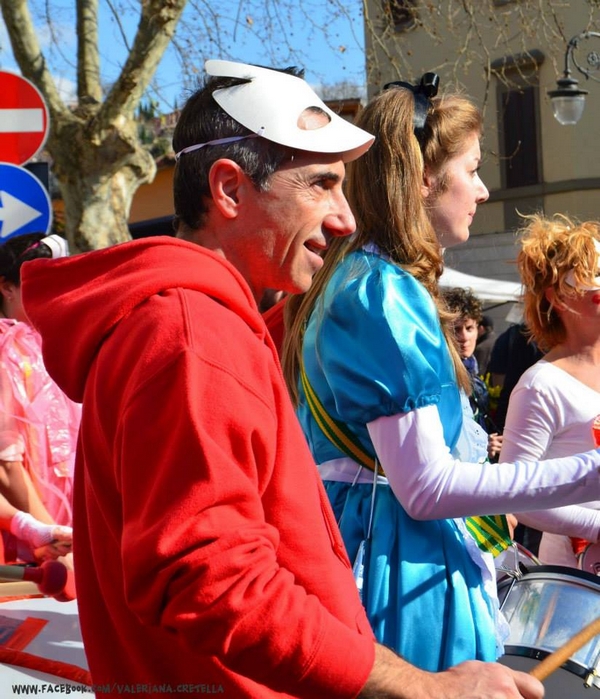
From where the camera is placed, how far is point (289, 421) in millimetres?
1475

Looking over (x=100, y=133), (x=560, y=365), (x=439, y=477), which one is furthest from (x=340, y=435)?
(x=100, y=133)

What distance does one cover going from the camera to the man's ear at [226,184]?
5.49ft

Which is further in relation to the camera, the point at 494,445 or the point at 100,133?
the point at 100,133

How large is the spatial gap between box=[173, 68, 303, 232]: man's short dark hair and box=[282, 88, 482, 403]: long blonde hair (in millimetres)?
603

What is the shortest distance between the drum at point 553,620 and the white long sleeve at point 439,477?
21.7 inches

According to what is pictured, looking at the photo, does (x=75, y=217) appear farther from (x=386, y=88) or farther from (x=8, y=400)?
(x=386, y=88)

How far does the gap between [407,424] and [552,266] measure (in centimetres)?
165

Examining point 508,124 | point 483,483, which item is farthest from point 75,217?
point 508,124

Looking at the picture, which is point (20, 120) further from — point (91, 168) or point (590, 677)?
point (590, 677)

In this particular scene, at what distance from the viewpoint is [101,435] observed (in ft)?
4.61

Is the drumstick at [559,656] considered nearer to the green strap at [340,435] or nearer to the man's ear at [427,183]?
the green strap at [340,435]

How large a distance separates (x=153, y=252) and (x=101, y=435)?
0.28m

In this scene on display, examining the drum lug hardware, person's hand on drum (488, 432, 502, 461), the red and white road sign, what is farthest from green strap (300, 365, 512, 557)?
the red and white road sign

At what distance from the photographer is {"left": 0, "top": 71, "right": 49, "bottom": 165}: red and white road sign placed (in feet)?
20.1
